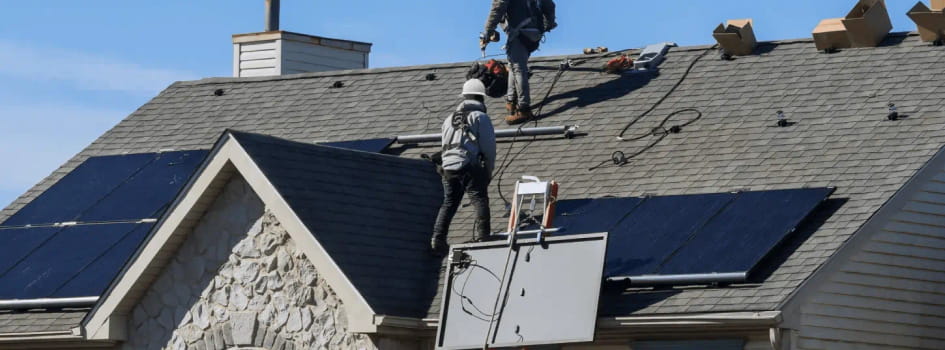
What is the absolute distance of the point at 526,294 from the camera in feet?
62.1

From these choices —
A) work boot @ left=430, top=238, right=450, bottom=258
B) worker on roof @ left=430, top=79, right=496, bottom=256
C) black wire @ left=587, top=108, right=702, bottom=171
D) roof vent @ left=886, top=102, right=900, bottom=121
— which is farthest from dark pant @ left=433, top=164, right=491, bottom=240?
roof vent @ left=886, top=102, right=900, bottom=121

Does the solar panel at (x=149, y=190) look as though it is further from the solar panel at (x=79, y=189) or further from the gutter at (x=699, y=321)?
the gutter at (x=699, y=321)

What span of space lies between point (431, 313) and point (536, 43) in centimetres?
536

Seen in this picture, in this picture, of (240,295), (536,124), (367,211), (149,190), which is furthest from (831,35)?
(149,190)

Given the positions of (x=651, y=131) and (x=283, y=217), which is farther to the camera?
(x=651, y=131)

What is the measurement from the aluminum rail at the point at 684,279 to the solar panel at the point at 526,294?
0.45 metres

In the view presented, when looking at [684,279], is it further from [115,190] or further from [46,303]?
[115,190]

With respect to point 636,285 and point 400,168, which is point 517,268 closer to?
point 636,285

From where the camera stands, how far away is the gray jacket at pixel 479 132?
2030cm

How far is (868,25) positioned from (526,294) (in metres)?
6.35

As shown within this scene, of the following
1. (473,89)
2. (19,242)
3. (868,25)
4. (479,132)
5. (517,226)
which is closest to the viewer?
(517,226)

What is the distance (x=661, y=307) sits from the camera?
18344mm

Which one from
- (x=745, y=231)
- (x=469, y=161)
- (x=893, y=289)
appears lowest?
(x=893, y=289)

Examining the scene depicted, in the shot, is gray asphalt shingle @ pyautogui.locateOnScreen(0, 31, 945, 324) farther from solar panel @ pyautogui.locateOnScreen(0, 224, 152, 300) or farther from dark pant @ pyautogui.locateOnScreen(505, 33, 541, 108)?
solar panel @ pyautogui.locateOnScreen(0, 224, 152, 300)
